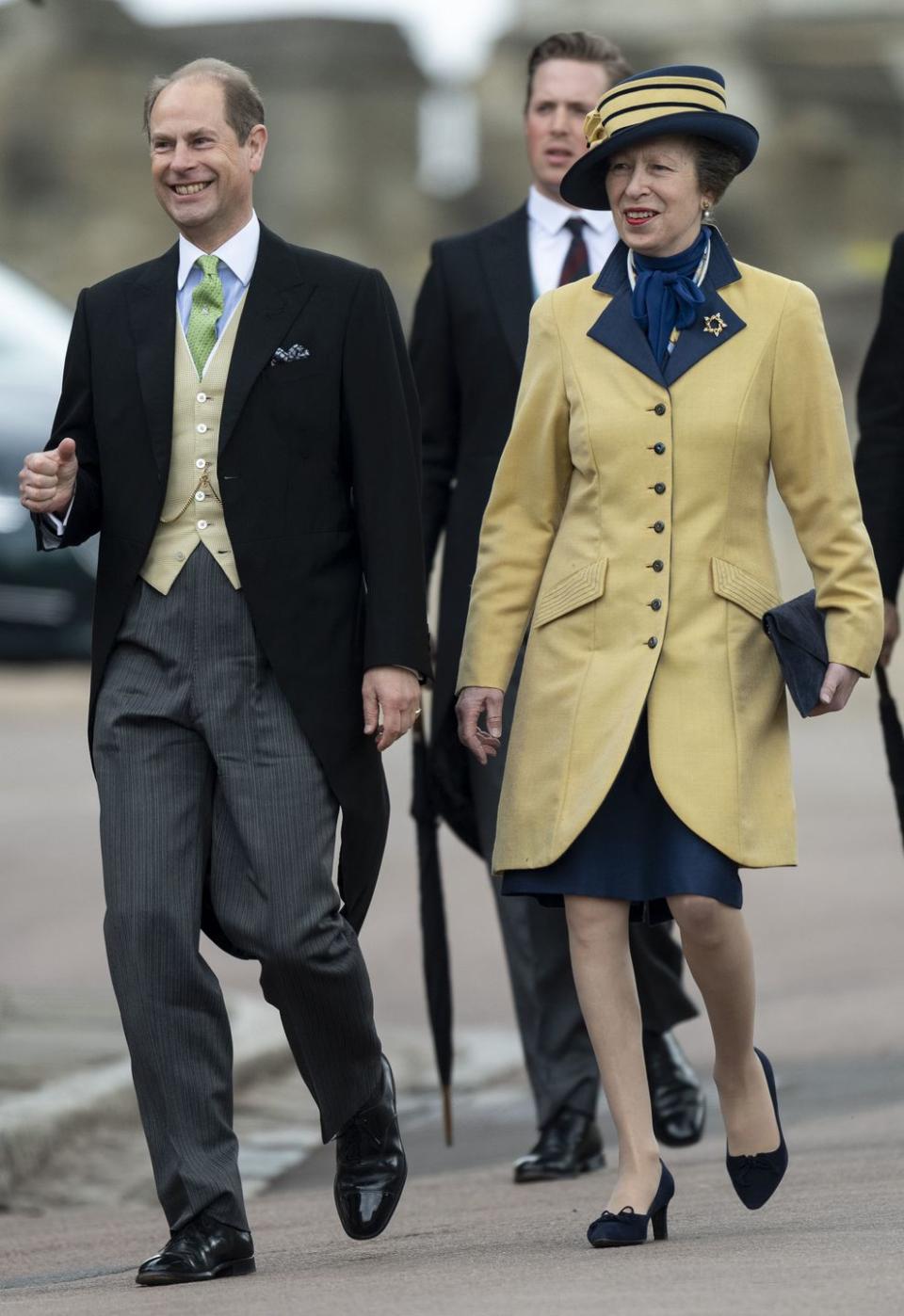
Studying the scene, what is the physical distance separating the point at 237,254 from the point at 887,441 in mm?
1549

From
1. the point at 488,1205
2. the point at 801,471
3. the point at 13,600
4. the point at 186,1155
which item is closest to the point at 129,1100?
the point at 488,1205

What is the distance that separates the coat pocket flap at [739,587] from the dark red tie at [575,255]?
158 cm

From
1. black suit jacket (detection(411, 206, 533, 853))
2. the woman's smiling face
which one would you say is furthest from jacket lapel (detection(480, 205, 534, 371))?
the woman's smiling face

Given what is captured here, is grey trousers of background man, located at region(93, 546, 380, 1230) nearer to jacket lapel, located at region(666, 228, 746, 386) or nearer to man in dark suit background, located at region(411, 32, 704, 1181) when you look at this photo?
jacket lapel, located at region(666, 228, 746, 386)

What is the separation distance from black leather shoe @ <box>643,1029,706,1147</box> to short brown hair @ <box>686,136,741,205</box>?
2.13 m

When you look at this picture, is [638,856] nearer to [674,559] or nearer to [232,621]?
[674,559]

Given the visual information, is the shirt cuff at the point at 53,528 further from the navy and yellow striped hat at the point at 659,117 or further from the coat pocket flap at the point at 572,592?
the navy and yellow striped hat at the point at 659,117

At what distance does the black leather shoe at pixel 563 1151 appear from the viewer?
21.5 feet

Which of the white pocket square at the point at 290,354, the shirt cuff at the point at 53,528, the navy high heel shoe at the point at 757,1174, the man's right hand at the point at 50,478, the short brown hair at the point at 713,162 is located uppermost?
the short brown hair at the point at 713,162

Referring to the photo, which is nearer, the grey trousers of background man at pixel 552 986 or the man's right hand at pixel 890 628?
the man's right hand at pixel 890 628

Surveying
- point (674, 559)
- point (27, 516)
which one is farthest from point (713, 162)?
point (27, 516)

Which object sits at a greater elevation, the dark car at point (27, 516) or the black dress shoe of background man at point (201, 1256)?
the dark car at point (27, 516)

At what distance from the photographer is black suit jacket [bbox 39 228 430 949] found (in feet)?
17.2

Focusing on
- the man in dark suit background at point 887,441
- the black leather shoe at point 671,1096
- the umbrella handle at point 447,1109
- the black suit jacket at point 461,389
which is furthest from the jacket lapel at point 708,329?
the umbrella handle at point 447,1109
